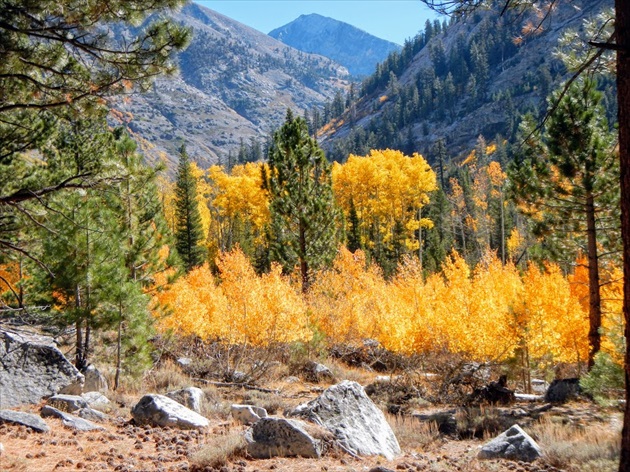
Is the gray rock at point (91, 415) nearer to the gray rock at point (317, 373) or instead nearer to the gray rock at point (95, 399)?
the gray rock at point (95, 399)

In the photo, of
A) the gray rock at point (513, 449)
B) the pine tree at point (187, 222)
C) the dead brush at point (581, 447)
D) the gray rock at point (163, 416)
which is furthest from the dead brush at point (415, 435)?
the pine tree at point (187, 222)

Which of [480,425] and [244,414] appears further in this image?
[480,425]

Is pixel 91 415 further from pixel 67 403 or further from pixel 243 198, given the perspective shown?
pixel 243 198

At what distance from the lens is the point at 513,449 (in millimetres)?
6660

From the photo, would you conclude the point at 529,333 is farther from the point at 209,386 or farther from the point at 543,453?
the point at 209,386

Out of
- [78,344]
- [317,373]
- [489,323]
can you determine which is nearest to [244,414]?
[78,344]

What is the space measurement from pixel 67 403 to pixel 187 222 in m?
30.5

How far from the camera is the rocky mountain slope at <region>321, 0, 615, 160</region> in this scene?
11511cm

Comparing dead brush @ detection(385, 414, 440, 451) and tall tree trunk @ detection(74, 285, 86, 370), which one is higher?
tall tree trunk @ detection(74, 285, 86, 370)

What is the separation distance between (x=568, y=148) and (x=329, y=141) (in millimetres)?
129010

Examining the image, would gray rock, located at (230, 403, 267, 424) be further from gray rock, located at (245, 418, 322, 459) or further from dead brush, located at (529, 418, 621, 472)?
dead brush, located at (529, 418, 621, 472)

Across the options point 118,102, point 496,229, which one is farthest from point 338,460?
point 496,229

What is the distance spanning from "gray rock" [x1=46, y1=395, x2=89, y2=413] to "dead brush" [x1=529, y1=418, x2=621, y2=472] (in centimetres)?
717

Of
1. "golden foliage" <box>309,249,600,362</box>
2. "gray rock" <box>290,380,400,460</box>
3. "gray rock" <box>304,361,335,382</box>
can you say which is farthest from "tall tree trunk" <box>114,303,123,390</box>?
"golden foliage" <box>309,249,600,362</box>
